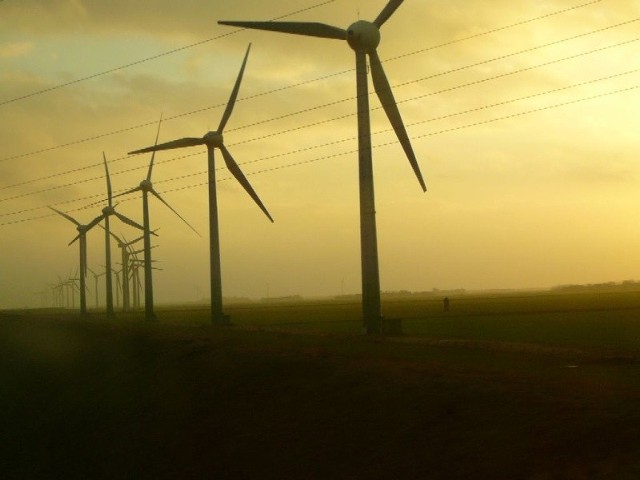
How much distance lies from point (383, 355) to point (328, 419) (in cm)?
975

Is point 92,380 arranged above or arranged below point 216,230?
below

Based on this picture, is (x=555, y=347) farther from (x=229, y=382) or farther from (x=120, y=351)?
(x=120, y=351)

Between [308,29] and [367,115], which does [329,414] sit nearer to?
[367,115]

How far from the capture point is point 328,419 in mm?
24344

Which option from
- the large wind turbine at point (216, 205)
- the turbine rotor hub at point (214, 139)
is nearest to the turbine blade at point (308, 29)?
the large wind turbine at point (216, 205)

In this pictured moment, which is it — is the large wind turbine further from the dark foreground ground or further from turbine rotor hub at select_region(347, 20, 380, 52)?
the dark foreground ground

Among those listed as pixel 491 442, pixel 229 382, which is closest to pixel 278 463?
pixel 491 442

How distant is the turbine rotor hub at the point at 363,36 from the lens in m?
51.6

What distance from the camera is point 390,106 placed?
51344 mm

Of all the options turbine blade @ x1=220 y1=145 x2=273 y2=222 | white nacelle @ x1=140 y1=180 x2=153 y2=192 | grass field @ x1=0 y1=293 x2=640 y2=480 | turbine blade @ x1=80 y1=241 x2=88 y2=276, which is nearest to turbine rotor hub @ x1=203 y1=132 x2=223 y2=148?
turbine blade @ x1=220 y1=145 x2=273 y2=222

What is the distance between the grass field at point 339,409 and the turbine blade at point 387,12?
1835 centimetres

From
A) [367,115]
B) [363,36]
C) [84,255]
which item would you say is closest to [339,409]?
[367,115]

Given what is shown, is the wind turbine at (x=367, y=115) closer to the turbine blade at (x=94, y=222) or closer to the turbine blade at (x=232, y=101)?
the turbine blade at (x=232, y=101)

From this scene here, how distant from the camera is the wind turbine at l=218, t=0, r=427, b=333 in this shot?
1886 inches
